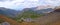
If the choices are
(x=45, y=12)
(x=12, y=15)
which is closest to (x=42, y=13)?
(x=45, y=12)

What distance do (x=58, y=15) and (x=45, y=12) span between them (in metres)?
0.11

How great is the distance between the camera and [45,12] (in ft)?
3.31

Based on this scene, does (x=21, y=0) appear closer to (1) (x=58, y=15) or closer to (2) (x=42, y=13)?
(2) (x=42, y=13)

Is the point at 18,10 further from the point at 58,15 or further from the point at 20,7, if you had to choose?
the point at 58,15

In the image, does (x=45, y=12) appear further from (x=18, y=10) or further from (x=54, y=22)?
(x=18, y=10)

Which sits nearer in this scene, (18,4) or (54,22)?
(54,22)

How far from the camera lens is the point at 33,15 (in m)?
0.98

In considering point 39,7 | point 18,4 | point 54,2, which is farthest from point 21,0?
point 54,2

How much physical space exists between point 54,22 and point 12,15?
1.08 ft

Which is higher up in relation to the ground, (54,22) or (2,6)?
(2,6)

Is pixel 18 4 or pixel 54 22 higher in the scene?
pixel 18 4

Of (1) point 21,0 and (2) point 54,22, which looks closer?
(2) point 54,22

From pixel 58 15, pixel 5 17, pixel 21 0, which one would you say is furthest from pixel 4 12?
pixel 58 15

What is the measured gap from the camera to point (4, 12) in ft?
3.23
